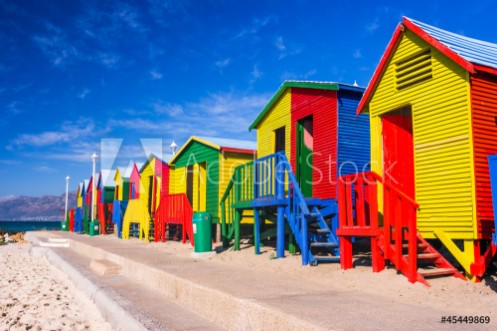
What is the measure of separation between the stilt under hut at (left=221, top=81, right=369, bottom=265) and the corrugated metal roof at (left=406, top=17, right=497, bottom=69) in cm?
301

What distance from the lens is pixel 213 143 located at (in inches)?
672

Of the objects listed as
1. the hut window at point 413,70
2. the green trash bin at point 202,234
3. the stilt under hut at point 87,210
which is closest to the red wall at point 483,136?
the hut window at point 413,70

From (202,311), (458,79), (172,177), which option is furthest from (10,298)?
(172,177)

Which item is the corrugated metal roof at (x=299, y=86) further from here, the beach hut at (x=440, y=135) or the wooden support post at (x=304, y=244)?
the wooden support post at (x=304, y=244)

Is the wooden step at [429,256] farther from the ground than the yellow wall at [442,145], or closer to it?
closer to it

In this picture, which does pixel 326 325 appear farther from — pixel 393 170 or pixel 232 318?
pixel 393 170

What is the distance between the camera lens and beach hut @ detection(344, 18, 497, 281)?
7594 mm

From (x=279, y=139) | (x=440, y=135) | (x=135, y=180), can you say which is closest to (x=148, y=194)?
(x=135, y=180)

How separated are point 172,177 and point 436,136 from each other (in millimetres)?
15097

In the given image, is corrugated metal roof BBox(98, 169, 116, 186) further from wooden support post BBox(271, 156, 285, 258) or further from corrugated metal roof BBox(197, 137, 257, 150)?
wooden support post BBox(271, 156, 285, 258)

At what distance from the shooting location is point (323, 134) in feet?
40.7

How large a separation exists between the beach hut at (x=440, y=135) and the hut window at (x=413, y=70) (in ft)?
0.07

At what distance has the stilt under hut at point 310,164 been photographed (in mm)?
10633

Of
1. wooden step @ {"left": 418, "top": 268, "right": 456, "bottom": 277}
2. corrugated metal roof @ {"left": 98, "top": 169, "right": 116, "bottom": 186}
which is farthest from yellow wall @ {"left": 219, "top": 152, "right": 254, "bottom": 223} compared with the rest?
corrugated metal roof @ {"left": 98, "top": 169, "right": 116, "bottom": 186}
